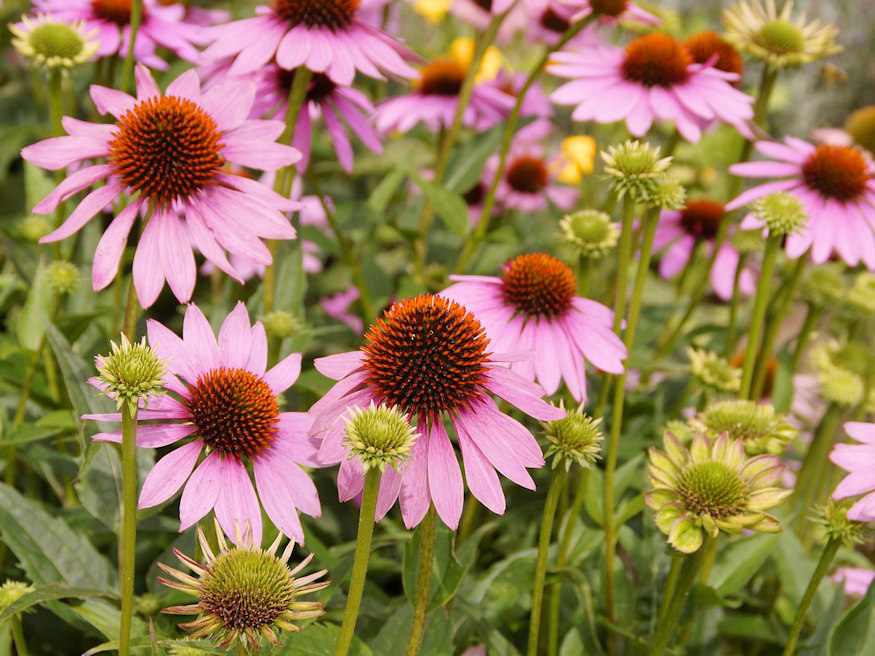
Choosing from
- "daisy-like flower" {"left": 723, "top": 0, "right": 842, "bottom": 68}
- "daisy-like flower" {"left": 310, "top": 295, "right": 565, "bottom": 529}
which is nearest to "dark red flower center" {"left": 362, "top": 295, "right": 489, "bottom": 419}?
"daisy-like flower" {"left": 310, "top": 295, "right": 565, "bottom": 529}

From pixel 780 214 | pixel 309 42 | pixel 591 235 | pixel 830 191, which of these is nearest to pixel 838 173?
pixel 830 191

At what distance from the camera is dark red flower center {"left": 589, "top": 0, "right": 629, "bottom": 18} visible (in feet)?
4.84

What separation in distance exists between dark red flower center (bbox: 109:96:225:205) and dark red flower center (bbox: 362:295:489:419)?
1.10 feet

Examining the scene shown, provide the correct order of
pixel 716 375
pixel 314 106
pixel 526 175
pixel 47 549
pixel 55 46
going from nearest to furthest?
pixel 47 549, pixel 55 46, pixel 716 375, pixel 314 106, pixel 526 175

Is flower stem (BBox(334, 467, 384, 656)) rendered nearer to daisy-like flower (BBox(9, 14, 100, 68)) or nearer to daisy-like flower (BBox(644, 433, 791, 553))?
daisy-like flower (BBox(644, 433, 791, 553))

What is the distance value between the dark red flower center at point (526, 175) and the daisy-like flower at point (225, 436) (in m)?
1.55

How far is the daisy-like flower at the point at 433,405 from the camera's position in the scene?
2.74ft

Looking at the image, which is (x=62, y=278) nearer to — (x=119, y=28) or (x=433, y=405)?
(x=119, y=28)

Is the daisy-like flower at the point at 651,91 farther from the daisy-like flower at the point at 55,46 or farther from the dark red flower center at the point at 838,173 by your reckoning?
the daisy-like flower at the point at 55,46

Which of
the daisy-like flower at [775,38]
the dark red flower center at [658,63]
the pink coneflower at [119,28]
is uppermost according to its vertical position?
the daisy-like flower at [775,38]

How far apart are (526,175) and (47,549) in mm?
1658

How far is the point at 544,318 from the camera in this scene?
118cm

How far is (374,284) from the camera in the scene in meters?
1.93

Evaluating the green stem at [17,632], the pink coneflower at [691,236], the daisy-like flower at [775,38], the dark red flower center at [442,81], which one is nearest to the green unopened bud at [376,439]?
the green stem at [17,632]
